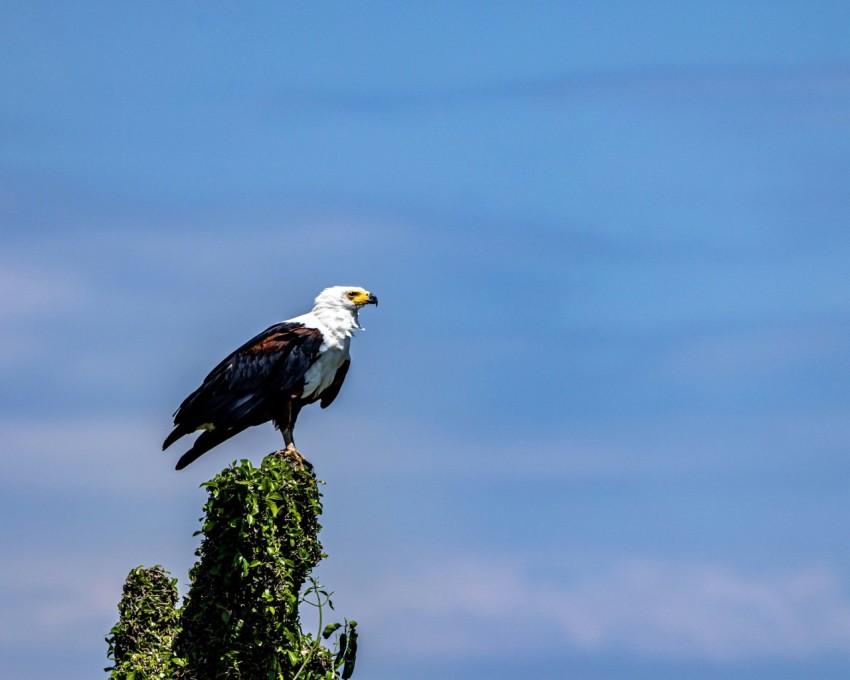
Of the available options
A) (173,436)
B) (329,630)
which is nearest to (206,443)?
(173,436)

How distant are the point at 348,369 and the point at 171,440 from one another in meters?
2.72

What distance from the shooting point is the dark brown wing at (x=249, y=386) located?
21.4 m

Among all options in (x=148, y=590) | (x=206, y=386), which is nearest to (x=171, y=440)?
(x=206, y=386)

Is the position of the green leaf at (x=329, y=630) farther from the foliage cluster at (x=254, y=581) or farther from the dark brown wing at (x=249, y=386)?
the dark brown wing at (x=249, y=386)

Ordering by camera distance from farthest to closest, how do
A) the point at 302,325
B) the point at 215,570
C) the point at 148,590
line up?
the point at 302,325 < the point at 148,590 < the point at 215,570

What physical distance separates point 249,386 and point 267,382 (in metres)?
0.25

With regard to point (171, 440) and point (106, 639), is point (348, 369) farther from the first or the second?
point (106, 639)

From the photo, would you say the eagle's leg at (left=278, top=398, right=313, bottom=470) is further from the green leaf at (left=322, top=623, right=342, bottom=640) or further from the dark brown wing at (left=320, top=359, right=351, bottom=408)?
the green leaf at (left=322, top=623, right=342, bottom=640)

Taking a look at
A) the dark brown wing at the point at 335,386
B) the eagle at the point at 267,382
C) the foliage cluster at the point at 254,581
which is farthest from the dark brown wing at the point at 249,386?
the foliage cluster at the point at 254,581

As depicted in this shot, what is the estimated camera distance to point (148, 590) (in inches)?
810

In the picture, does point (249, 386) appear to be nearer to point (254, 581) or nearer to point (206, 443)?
point (206, 443)

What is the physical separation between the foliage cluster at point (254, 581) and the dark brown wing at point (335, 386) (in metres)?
3.84

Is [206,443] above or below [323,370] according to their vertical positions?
below

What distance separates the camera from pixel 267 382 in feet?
70.3
